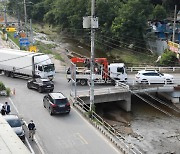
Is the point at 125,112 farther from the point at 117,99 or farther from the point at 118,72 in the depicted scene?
the point at 118,72

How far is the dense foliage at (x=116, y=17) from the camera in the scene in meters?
62.2

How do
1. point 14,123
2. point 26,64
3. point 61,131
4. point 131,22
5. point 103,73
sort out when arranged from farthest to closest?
point 131,22, point 26,64, point 103,73, point 61,131, point 14,123

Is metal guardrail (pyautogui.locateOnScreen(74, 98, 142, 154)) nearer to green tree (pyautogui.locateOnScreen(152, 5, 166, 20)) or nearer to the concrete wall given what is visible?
the concrete wall

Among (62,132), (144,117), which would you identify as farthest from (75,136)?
(144,117)

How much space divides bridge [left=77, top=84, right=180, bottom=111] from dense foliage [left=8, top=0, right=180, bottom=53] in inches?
1047

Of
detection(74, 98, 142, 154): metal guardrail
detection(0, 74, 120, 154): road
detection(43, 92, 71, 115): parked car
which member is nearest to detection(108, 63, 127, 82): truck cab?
detection(74, 98, 142, 154): metal guardrail

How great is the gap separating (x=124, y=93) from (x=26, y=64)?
11.1 m

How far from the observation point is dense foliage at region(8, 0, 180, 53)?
204 ft

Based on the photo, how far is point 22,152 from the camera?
458 inches

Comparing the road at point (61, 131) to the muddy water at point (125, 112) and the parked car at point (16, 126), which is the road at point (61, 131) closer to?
the parked car at point (16, 126)

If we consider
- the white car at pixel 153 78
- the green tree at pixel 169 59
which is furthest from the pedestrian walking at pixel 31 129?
the green tree at pixel 169 59

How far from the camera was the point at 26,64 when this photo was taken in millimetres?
38250

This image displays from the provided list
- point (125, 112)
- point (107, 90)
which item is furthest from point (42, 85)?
point (125, 112)

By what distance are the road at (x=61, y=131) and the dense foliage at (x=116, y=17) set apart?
3278 cm
